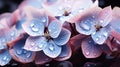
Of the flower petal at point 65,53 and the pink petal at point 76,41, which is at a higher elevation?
the pink petal at point 76,41

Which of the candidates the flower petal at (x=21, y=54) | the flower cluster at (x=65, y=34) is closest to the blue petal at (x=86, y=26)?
the flower cluster at (x=65, y=34)

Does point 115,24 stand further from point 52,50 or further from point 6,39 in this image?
point 6,39

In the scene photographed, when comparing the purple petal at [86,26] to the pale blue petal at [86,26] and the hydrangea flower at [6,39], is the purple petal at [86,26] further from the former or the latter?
the hydrangea flower at [6,39]

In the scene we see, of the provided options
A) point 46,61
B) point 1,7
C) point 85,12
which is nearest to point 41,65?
point 46,61

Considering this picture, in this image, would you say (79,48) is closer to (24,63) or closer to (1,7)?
(24,63)

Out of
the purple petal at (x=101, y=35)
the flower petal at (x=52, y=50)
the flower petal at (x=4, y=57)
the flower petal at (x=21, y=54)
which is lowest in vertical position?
the flower petal at (x=4, y=57)

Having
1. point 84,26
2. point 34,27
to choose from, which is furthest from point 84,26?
point 34,27

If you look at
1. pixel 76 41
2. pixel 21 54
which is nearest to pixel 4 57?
pixel 21 54
